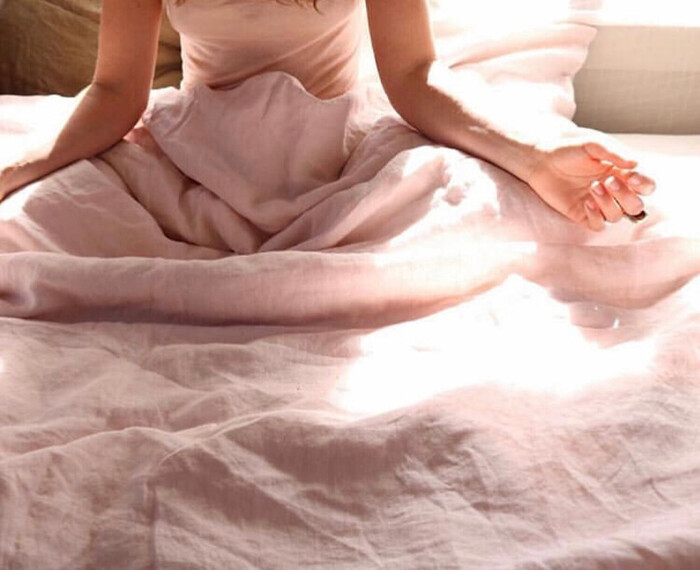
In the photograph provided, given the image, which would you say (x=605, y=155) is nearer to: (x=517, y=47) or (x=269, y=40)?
(x=269, y=40)

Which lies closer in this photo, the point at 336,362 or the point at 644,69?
the point at 336,362

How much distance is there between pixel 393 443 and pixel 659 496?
205 millimetres

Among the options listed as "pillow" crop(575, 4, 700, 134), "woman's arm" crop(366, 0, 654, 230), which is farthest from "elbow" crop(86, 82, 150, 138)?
"pillow" crop(575, 4, 700, 134)

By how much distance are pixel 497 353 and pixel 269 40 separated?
0.60 m

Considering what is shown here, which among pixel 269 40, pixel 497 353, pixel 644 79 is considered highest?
pixel 269 40

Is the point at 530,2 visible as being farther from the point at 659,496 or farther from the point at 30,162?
the point at 659,496

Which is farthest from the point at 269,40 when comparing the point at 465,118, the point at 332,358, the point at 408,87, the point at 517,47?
the point at 332,358

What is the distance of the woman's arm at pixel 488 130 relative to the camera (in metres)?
1.18

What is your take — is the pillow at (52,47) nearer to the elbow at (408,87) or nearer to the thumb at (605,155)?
the elbow at (408,87)

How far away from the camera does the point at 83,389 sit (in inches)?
41.0

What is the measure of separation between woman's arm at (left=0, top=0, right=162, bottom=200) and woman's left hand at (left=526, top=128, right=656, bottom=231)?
0.51 metres

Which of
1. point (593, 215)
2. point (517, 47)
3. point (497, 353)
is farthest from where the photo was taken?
point (517, 47)

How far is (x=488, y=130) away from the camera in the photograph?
130cm

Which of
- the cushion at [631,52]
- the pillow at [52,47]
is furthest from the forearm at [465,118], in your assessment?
the pillow at [52,47]
